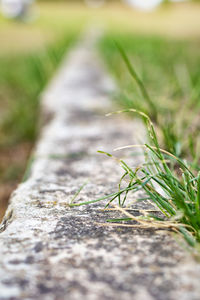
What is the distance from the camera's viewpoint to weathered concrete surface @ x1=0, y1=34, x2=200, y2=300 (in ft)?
1.89

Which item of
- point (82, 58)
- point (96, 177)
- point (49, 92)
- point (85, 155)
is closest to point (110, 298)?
point (96, 177)

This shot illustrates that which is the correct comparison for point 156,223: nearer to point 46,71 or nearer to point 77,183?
point 77,183

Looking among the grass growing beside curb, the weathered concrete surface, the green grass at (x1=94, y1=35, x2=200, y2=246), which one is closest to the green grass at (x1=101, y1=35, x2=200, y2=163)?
the green grass at (x1=94, y1=35, x2=200, y2=246)

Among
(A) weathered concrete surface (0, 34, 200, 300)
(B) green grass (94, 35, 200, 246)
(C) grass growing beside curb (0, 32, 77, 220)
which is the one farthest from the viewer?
(C) grass growing beside curb (0, 32, 77, 220)

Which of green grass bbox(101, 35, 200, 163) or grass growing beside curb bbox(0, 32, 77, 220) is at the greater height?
green grass bbox(101, 35, 200, 163)

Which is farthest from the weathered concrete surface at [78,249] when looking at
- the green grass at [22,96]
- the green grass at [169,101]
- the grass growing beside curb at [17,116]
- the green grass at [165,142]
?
the green grass at [22,96]

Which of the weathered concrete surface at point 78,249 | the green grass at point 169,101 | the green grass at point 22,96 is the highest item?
the weathered concrete surface at point 78,249

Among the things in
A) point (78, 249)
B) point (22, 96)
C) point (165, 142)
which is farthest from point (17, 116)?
point (78, 249)

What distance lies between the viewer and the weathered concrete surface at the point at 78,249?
1.89 ft

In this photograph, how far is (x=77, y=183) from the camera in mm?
1009

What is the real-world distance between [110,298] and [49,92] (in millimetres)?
1689

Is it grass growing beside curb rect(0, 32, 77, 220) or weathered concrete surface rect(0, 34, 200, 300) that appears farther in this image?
grass growing beside curb rect(0, 32, 77, 220)

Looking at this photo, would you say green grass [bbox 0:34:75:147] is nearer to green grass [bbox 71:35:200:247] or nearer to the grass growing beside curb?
the grass growing beside curb

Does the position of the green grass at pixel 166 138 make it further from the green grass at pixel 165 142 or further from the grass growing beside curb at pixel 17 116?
the grass growing beside curb at pixel 17 116
